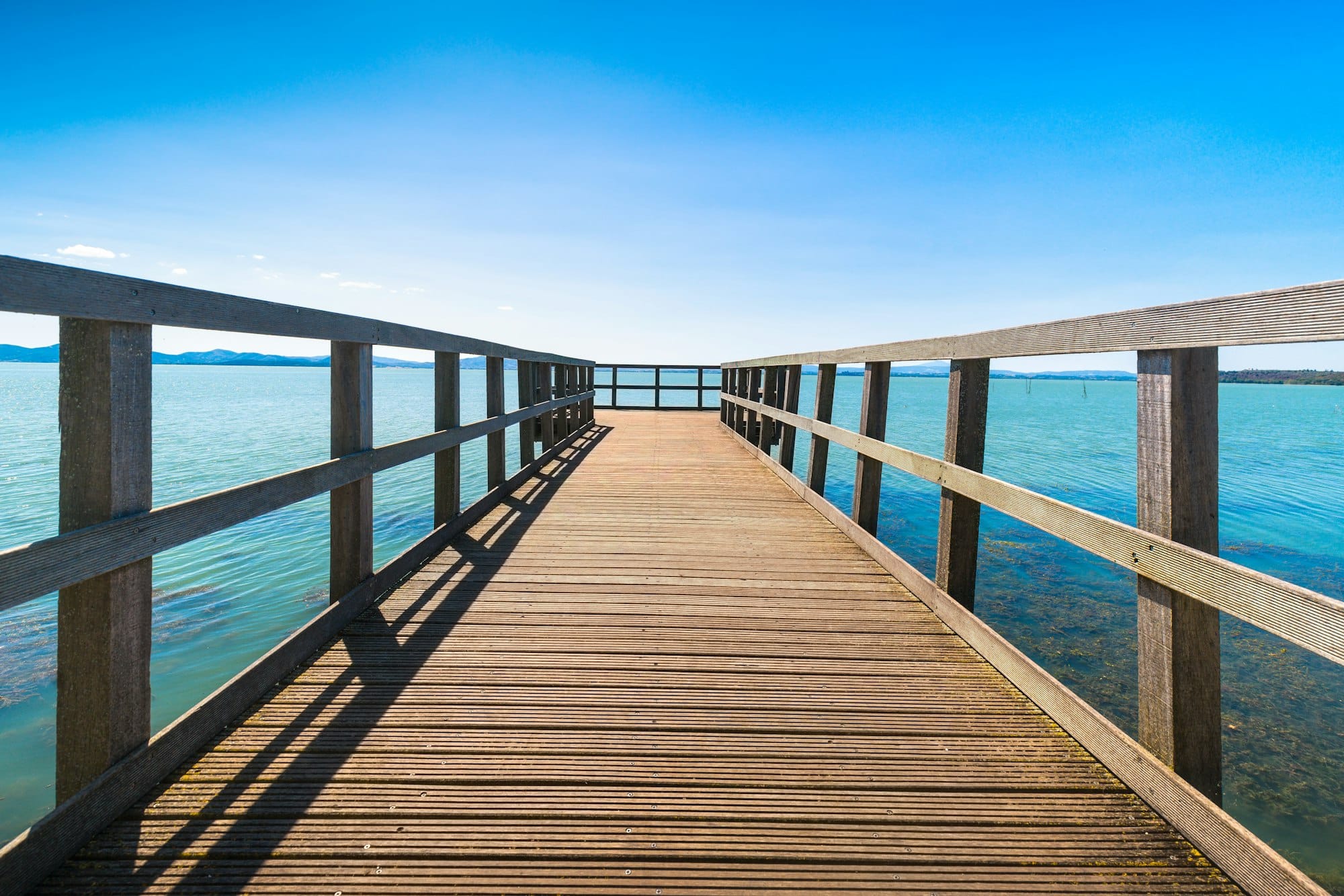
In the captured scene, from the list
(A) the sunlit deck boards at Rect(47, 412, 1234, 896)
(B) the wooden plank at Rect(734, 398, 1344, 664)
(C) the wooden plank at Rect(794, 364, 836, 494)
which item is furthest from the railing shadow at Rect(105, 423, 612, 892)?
(C) the wooden plank at Rect(794, 364, 836, 494)

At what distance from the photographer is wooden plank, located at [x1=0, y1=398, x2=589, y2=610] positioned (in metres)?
1.29

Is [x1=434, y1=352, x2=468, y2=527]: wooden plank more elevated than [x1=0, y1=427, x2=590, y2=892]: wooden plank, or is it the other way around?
[x1=434, y1=352, x2=468, y2=527]: wooden plank

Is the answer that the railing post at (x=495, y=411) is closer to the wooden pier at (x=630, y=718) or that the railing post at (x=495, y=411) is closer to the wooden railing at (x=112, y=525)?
the wooden pier at (x=630, y=718)

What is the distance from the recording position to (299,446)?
15141 mm

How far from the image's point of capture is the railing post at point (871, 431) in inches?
147

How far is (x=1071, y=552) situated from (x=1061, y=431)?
2278 cm

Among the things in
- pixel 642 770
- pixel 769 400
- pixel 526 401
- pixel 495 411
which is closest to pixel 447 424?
pixel 495 411

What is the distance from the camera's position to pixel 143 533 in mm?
1595

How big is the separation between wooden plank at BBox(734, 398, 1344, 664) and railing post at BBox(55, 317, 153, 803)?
2.37m

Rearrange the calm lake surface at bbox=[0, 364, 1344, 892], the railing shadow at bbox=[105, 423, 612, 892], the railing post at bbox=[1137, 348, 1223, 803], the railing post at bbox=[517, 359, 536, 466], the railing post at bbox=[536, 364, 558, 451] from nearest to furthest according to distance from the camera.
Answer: the railing shadow at bbox=[105, 423, 612, 892] < the railing post at bbox=[1137, 348, 1223, 803] < the calm lake surface at bbox=[0, 364, 1344, 892] < the railing post at bbox=[517, 359, 536, 466] < the railing post at bbox=[536, 364, 558, 451]

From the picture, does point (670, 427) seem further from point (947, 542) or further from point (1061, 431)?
point (1061, 431)

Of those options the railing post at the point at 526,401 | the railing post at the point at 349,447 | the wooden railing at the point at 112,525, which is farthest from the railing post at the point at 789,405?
the wooden railing at the point at 112,525

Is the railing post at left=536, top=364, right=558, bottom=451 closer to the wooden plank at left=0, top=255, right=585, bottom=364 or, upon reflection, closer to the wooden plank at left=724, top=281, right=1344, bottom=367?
the wooden plank at left=0, top=255, right=585, bottom=364

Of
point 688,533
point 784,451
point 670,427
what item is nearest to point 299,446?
point 670,427
